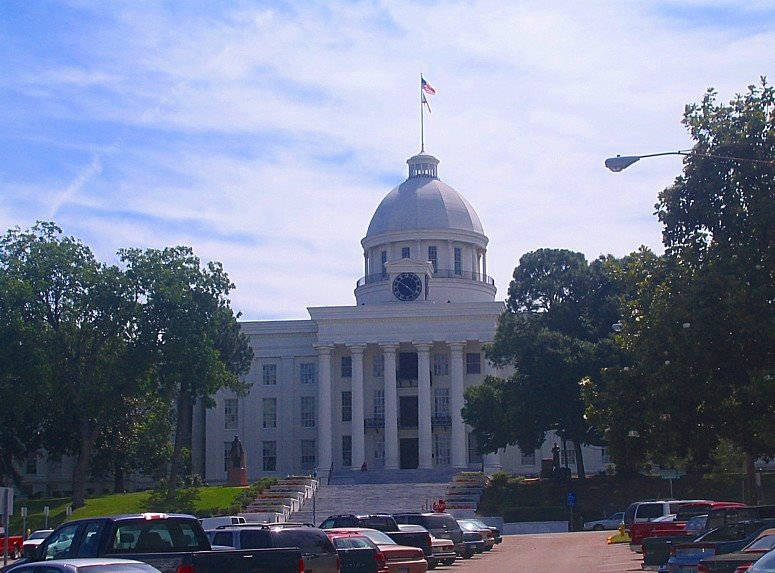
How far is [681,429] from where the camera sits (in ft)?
104

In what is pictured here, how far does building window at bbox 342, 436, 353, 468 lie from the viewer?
279ft

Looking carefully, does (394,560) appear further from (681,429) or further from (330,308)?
(330,308)

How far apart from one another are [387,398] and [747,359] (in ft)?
177

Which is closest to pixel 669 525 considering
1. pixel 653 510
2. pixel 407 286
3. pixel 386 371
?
pixel 653 510

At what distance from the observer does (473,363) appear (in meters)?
86.6

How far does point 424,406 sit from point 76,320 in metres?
28.8

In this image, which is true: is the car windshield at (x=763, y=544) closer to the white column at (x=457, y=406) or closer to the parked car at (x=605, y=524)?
the parked car at (x=605, y=524)

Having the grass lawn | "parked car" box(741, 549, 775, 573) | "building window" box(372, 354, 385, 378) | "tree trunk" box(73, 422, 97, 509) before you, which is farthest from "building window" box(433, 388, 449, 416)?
"parked car" box(741, 549, 775, 573)

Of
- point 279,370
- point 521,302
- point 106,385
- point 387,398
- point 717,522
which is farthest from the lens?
point 279,370

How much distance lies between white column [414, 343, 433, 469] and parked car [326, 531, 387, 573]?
54950 mm

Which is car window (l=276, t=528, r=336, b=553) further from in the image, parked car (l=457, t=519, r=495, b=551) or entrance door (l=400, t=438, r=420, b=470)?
entrance door (l=400, t=438, r=420, b=470)

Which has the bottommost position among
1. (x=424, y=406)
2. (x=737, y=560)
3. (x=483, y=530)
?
(x=483, y=530)

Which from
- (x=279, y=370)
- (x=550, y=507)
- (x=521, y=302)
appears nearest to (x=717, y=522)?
(x=550, y=507)

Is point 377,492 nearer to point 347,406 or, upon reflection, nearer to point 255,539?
point 347,406
